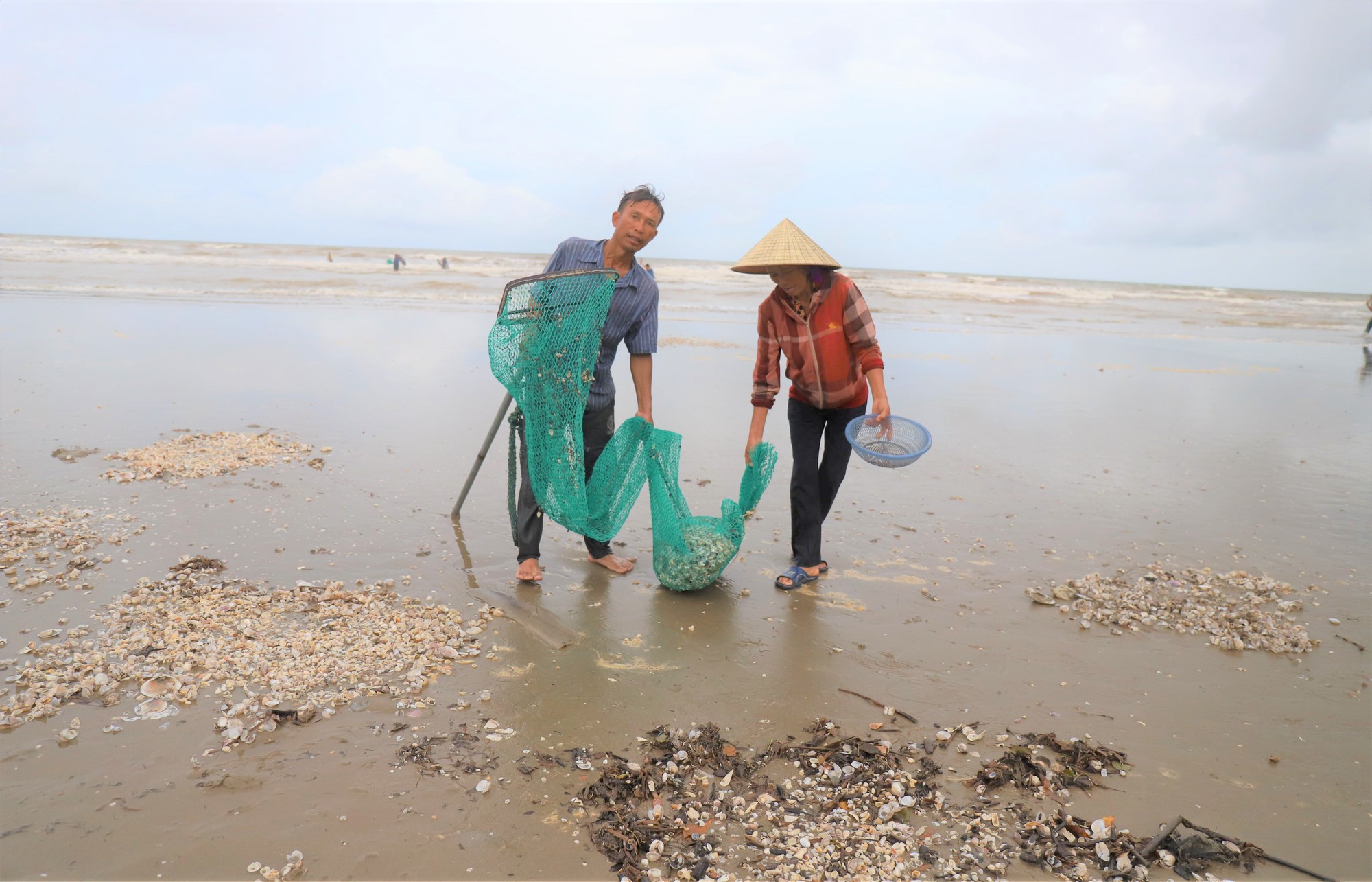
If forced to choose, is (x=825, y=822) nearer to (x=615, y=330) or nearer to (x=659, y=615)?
(x=659, y=615)

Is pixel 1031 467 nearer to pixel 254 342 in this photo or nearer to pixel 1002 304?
pixel 254 342

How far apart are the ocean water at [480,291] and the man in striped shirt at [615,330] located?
15.6m

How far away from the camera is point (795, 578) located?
14.0ft

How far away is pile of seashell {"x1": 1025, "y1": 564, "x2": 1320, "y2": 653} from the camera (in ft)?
12.6

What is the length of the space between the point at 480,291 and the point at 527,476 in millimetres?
21697

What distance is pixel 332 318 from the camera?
14586 mm

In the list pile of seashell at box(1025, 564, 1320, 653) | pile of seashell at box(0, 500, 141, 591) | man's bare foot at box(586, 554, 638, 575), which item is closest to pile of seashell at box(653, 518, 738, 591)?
man's bare foot at box(586, 554, 638, 575)

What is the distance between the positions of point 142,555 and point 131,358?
647cm

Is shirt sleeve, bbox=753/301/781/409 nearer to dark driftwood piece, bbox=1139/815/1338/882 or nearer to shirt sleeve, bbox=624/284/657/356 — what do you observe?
shirt sleeve, bbox=624/284/657/356

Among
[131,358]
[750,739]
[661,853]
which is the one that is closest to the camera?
[661,853]

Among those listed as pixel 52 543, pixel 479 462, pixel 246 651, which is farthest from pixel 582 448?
pixel 52 543

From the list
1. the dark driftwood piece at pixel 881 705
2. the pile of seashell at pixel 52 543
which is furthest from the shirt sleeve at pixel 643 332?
the pile of seashell at pixel 52 543

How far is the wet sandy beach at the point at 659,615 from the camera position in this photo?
2348 mm

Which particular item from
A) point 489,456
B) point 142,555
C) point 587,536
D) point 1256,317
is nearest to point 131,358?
point 489,456
